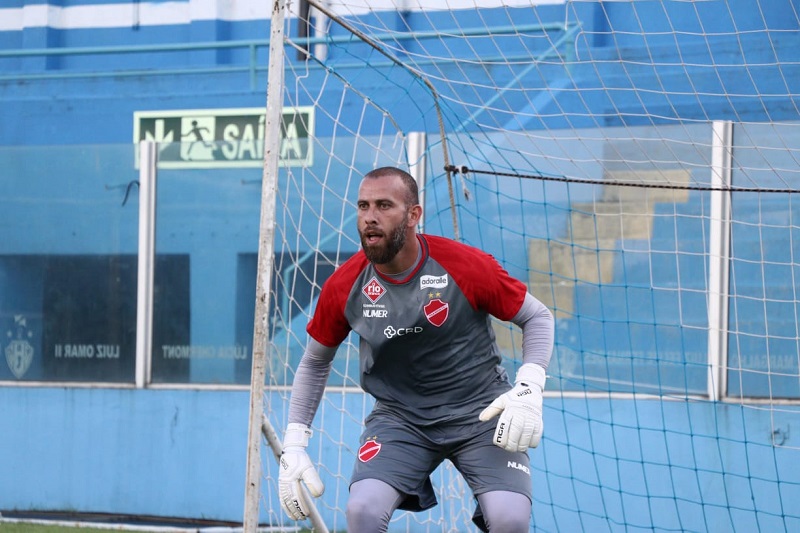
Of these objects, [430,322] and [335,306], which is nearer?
[430,322]

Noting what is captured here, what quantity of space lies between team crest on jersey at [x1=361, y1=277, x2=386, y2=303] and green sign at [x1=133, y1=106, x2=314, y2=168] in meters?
2.99

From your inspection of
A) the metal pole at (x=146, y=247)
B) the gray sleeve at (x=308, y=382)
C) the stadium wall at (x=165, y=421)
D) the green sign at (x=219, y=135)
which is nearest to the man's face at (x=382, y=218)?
the gray sleeve at (x=308, y=382)

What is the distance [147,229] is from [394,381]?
438 cm

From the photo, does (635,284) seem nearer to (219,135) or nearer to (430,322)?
(430,322)

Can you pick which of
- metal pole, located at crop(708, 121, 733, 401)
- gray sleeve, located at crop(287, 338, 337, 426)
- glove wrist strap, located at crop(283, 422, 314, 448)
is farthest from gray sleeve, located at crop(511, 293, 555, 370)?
metal pole, located at crop(708, 121, 733, 401)

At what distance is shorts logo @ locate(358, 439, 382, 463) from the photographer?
3.86 metres

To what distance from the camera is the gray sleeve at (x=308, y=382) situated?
4160 millimetres

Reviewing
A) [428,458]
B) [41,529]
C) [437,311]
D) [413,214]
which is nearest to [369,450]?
[428,458]

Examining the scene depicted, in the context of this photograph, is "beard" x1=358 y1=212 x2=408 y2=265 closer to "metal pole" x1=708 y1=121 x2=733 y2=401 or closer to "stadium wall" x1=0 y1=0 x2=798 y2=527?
"stadium wall" x1=0 y1=0 x2=798 y2=527

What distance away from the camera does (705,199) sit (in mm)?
6812

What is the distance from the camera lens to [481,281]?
12.9 feet

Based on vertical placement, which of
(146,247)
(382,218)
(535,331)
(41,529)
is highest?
(146,247)

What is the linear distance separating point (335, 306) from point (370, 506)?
74 centimetres

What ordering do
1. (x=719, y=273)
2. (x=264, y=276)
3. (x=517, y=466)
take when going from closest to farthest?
(x=517, y=466), (x=264, y=276), (x=719, y=273)
